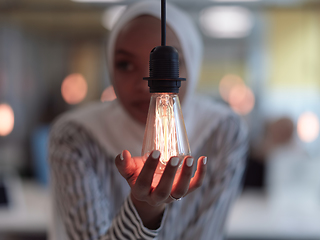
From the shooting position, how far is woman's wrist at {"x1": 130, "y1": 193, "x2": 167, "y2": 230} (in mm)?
434

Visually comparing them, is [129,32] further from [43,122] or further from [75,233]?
[43,122]

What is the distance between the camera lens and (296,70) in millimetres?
3740

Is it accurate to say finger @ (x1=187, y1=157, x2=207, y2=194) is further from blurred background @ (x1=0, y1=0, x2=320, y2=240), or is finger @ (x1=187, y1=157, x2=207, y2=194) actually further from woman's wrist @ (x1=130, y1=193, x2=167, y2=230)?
blurred background @ (x1=0, y1=0, x2=320, y2=240)

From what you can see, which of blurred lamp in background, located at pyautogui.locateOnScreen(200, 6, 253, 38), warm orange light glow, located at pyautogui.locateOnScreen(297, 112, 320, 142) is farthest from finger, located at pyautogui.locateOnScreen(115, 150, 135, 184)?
blurred lamp in background, located at pyautogui.locateOnScreen(200, 6, 253, 38)

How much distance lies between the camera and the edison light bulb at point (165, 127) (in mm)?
337

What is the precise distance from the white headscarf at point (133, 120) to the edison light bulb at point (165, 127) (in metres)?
0.29

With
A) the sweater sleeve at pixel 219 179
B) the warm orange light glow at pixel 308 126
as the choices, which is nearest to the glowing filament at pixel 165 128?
the sweater sleeve at pixel 219 179

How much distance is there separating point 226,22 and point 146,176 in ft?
11.7

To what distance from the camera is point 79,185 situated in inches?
24.5

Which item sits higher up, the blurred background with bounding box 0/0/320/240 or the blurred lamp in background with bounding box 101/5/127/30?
the blurred lamp in background with bounding box 101/5/127/30

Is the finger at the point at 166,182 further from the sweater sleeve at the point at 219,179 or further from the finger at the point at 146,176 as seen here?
the sweater sleeve at the point at 219,179

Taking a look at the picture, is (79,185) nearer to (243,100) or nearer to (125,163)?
(125,163)

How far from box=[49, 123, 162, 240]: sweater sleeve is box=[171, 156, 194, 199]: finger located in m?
0.17

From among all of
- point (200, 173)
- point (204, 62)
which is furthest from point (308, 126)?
point (200, 173)
